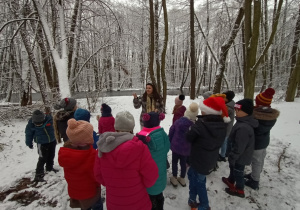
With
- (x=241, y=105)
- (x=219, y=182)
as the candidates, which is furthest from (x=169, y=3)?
(x=219, y=182)

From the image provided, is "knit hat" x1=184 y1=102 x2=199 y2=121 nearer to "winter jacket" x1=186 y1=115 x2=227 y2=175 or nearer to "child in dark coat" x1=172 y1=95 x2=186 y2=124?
"winter jacket" x1=186 y1=115 x2=227 y2=175

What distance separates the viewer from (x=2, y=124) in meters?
6.42

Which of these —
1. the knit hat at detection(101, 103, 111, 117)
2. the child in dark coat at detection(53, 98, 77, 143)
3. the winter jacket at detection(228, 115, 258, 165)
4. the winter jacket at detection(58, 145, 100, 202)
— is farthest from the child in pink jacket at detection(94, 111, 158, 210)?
the child in dark coat at detection(53, 98, 77, 143)

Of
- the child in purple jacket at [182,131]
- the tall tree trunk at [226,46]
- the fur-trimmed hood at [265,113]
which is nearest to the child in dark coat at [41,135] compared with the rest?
the child in purple jacket at [182,131]

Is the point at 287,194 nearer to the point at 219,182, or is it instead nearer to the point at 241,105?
the point at 219,182

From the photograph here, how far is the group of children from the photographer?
1617 millimetres

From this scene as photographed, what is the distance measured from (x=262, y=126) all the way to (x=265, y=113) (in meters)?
0.24

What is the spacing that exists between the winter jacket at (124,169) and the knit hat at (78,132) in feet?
1.00

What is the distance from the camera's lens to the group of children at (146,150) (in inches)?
63.7

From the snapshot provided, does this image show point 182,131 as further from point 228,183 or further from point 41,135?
point 41,135

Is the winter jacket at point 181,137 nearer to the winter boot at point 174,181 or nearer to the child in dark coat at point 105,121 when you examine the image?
the winter boot at point 174,181

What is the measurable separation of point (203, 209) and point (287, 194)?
66.5 inches

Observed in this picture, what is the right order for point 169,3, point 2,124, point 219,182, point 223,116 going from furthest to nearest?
point 169,3 → point 2,124 → point 219,182 → point 223,116

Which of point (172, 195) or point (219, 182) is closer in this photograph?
point (172, 195)
